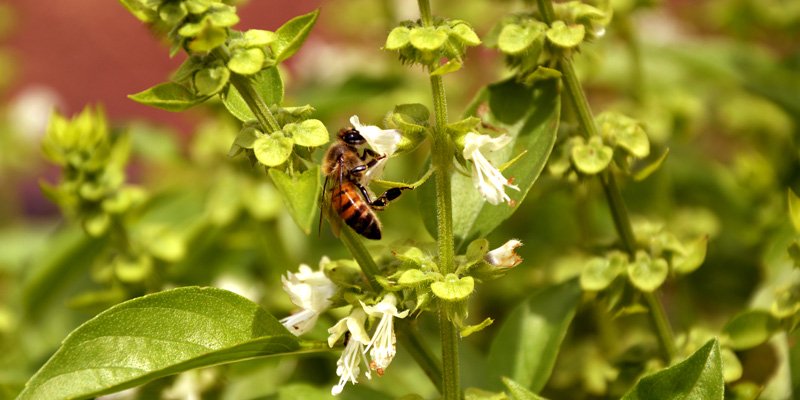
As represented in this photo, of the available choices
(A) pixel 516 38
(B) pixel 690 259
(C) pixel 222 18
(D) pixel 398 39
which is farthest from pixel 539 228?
A: (C) pixel 222 18

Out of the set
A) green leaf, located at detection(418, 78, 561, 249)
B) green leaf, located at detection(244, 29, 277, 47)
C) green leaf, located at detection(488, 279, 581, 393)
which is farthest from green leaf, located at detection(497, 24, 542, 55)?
green leaf, located at detection(488, 279, 581, 393)

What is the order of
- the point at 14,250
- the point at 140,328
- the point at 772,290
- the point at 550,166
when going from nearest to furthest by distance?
the point at 140,328 < the point at 550,166 < the point at 772,290 < the point at 14,250

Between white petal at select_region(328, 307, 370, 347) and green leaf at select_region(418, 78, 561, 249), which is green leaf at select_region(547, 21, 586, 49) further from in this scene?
white petal at select_region(328, 307, 370, 347)

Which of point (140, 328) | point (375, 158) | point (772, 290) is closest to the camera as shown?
point (140, 328)

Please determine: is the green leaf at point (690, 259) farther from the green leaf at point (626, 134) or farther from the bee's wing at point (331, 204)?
the bee's wing at point (331, 204)

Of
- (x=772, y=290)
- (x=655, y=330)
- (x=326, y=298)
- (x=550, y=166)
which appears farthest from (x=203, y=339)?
(x=772, y=290)

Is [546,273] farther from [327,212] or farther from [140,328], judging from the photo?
[140,328]

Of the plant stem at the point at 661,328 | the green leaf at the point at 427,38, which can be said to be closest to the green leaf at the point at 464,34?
the green leaf at the point at 427,38
